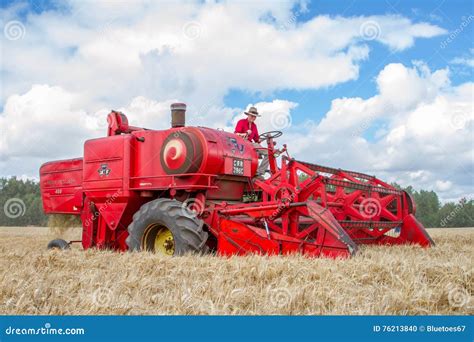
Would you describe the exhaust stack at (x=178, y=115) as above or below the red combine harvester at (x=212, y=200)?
above

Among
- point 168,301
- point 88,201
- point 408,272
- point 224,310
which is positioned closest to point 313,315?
point 224,310

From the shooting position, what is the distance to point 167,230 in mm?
7973

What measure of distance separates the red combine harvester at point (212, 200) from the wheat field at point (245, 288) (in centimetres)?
128

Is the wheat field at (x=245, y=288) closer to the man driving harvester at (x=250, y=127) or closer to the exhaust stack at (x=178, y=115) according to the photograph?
the exhaust stack at (x=178, y=115)

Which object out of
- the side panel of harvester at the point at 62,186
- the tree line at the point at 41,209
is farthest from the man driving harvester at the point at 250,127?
the tree line at the point at 41,209

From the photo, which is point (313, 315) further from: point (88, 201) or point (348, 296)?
point (88, 201)

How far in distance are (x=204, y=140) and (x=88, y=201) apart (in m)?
3.27

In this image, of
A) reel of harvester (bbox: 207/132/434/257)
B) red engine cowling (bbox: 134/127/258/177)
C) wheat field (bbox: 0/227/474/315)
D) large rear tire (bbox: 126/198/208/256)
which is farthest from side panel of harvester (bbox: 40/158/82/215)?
wheat field (bbox: 0/227/474/315)

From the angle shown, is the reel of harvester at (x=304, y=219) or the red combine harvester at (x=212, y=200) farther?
the red combine harvester at (x=212, y=200)

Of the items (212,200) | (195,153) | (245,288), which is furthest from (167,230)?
(245,288)

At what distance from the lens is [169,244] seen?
25.8 feet

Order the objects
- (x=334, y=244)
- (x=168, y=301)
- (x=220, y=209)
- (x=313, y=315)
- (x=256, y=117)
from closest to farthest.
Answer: (x=313, y=315), (x=168, y=301), (x=334, y=244), (x=220, y=209), (x=256, y=117)

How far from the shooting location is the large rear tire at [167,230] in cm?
722

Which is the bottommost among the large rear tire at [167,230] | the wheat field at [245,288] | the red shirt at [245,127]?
the wheat field at [245,288]
